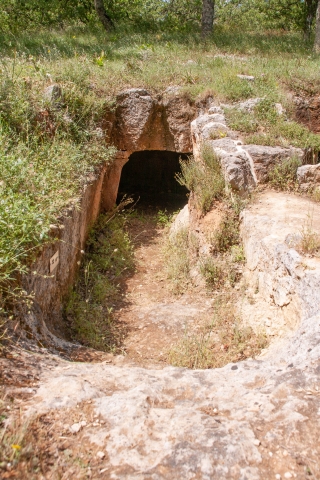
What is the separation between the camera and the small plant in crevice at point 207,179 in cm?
564

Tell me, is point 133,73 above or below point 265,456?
above

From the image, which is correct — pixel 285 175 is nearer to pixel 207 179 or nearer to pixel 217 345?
pixel 207 179

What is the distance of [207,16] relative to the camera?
37.7 ft

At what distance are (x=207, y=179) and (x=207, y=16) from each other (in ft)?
26.2

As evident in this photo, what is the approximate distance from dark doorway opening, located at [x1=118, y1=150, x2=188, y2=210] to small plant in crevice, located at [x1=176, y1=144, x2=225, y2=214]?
4.34 meters

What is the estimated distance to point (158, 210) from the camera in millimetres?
9258

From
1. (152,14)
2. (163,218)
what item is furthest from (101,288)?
(152,14)

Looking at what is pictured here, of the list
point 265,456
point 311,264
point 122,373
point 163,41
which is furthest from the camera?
point 163,41

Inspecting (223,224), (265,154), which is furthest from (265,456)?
(265,154)

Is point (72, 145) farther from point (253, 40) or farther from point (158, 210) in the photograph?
point (253, 40)

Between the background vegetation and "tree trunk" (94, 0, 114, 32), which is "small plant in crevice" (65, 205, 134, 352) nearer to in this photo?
the background vegetation

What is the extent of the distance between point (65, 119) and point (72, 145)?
60 centimetres

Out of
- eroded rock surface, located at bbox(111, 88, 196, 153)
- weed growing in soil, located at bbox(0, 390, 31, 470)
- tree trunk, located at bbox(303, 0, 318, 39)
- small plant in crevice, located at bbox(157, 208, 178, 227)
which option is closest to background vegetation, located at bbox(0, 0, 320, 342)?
eroded rock surface, located at bbox(111, 88, 196, 153)

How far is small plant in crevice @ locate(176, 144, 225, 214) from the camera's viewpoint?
222 inches
